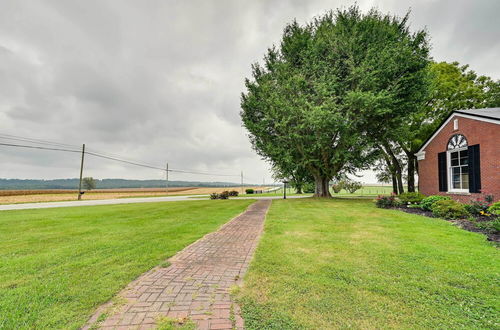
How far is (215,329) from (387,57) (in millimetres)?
18045

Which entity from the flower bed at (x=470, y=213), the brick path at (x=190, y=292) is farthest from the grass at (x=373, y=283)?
the flower bed at (x=470, y=213)

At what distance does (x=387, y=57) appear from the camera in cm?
1388

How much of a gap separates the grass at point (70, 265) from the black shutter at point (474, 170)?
45.0ft

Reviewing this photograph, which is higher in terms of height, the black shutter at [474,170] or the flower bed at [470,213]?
the black shutter at [474,170]

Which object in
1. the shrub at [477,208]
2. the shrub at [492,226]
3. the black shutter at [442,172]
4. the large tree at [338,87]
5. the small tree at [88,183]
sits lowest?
the small tree at [88,183]

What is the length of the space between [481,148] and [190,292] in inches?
585

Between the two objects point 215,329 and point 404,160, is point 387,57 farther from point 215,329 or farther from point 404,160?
point 215,329

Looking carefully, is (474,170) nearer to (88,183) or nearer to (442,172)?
(442,172)

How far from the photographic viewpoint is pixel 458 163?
11.7 meters

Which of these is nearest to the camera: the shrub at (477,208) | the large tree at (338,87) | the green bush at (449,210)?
the green bush at (449,210)

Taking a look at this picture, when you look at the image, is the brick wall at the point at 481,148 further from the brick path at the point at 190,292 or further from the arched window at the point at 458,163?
the brick path at the point at 190,292

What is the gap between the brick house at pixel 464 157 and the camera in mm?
9656

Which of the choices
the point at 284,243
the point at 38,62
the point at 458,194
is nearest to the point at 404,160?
the point at 458,194

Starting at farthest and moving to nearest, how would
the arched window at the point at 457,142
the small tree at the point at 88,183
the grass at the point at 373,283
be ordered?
1. the small tree at the point at 88,183
2. the arched window at the point at 457,142
3. the grass at the point at 373,283
